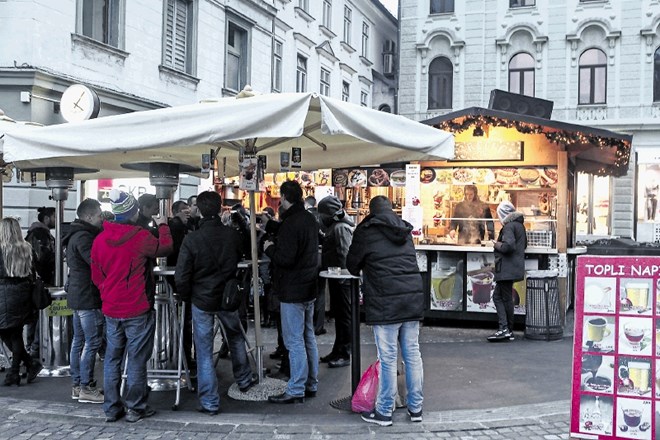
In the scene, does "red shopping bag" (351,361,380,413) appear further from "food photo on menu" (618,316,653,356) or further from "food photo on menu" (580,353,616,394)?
"food photo on menu" (618,316,653,356)

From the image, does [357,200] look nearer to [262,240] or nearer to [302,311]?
[262,240]

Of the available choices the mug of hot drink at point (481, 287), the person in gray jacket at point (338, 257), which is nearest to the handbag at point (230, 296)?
the person in gray jacket at point (338, 257)

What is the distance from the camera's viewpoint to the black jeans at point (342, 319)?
302 inches

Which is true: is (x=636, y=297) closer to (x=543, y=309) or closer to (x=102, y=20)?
(x=543, y=309)

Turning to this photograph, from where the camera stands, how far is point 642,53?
24.9m

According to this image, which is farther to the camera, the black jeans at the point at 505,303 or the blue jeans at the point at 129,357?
the black jeans at the point at 505,303

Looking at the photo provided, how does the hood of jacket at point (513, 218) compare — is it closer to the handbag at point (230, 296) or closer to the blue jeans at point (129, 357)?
the handbag at point (230, 296)

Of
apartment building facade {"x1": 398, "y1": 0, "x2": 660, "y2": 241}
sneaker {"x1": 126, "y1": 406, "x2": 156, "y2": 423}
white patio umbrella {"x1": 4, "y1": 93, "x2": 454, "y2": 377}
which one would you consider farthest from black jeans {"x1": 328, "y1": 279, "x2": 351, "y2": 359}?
apartment building facade {"x1": 398, "y1": 0, "x2": 660, "y2": 241}

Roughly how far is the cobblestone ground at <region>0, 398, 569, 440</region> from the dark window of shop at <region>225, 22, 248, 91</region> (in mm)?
14604

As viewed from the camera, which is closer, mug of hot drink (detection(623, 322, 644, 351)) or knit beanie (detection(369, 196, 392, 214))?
mug of hot drink (detection(623, 322, 644, 351))

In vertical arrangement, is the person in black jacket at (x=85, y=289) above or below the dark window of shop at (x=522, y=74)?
below

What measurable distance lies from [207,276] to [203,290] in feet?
0.40

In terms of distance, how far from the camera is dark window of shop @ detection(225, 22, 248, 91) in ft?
63.8

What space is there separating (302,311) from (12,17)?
30.6 ft
